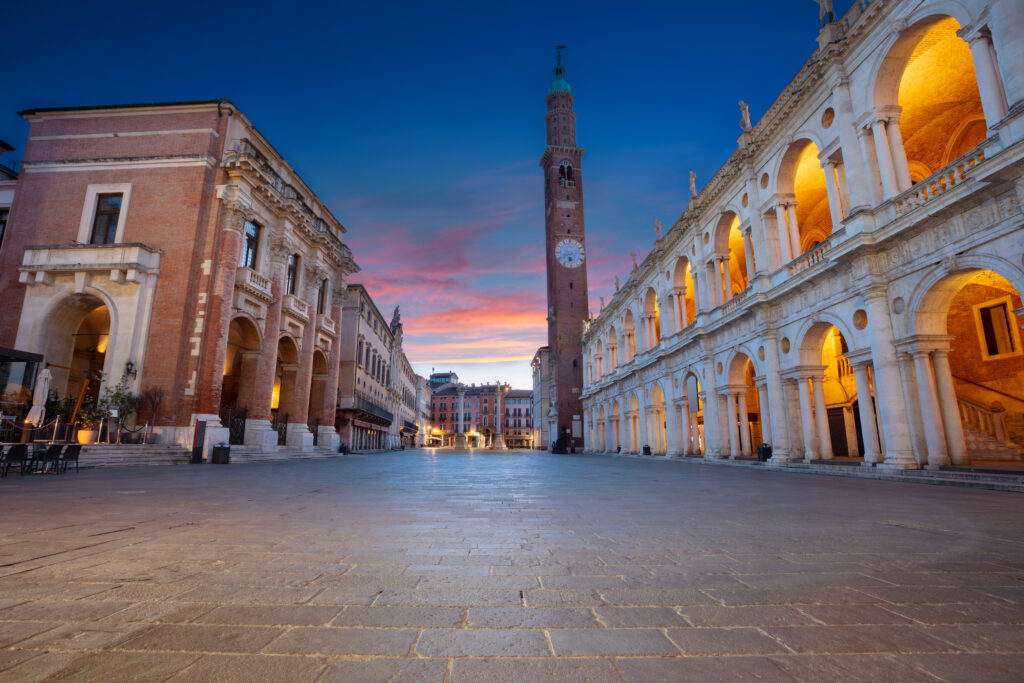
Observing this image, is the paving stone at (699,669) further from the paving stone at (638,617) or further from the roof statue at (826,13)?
the roof statue at (826,13)

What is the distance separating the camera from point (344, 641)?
2.05 metres

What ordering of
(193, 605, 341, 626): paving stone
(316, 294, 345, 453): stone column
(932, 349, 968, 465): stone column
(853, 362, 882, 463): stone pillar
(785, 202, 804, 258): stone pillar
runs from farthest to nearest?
1. (316, 294, 345, 453): stone column
2. (785, 202, 804, 258): stone pillar
3. (853, 362, 882, 463): stone pillar
4. (932, 349, 968, 465): stone column
5. (193, 605, 341, 626): paving stone

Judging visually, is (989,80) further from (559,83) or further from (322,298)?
(559,83)

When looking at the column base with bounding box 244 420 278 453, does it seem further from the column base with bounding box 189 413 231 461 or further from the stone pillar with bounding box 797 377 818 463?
the stone pillar with bounding box 797 377 818 463

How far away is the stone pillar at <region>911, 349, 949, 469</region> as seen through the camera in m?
10.9

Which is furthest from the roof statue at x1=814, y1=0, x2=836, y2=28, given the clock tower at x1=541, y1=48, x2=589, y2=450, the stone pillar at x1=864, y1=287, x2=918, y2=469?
the clock tower at x1=541, y1=48, x2=589, y2=450

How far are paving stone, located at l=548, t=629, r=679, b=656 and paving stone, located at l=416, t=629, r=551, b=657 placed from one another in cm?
7

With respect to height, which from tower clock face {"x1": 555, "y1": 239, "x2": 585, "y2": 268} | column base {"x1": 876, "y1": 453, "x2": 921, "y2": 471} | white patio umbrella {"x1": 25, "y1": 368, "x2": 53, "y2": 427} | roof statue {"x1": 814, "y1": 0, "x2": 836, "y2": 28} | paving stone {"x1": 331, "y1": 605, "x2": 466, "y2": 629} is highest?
tower clock face {"x1": 555, "y1": 239, "x2": 585, "y2": 268}

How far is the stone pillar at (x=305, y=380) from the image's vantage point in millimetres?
26734

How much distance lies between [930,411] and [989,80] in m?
7.18

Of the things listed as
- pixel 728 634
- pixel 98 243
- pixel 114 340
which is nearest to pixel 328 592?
pixel 728 634

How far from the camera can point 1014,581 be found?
2943mm

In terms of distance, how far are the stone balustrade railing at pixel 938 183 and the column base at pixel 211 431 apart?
2349 centimetres

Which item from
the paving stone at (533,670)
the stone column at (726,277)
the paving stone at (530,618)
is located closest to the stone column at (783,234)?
the stone column at (726,277)
